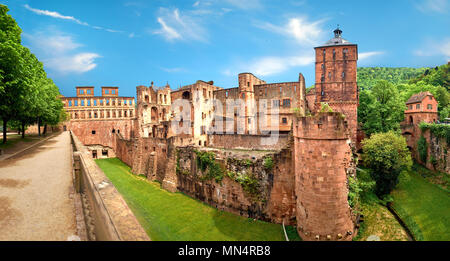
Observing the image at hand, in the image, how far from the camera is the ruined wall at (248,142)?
29.2 m

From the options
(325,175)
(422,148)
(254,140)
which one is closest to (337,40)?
(422,148)

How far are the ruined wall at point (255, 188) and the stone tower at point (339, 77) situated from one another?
2104 cm

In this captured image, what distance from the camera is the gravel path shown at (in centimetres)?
562

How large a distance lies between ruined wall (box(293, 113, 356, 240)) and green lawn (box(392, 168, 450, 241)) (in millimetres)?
8831

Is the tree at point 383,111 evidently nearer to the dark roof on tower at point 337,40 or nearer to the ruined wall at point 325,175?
the dark roof on tower at point 337,40

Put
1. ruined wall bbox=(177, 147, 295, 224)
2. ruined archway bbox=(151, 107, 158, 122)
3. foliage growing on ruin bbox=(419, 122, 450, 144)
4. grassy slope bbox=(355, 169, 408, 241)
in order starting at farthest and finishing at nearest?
ruined archway bbox=(151, 107, 158, 122) < foliage growing on ruin bbox=(419, 122, 450, 144) < ruined wall bbox=(177, 147, 295, 224) < grassy slope bbox=(355, 169, 408, 241)

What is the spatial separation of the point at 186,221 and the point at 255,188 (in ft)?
18.3

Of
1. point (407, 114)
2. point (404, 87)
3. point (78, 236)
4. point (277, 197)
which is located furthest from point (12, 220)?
point (404, 87)

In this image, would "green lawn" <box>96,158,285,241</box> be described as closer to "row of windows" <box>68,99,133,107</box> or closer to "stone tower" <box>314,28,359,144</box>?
"stone tower" <box>314,28,359,144</box>

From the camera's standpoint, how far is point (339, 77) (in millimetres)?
32344

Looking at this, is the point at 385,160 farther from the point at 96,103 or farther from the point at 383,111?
the point at 96,103

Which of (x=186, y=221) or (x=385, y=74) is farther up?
(x=385, y=74)

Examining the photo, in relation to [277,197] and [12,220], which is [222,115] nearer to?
[277,197]

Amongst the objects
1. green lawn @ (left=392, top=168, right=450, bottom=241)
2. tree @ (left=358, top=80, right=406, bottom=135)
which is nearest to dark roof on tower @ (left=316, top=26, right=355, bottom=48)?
tree @ (left=358, top=80, right=406, bottom=135)
